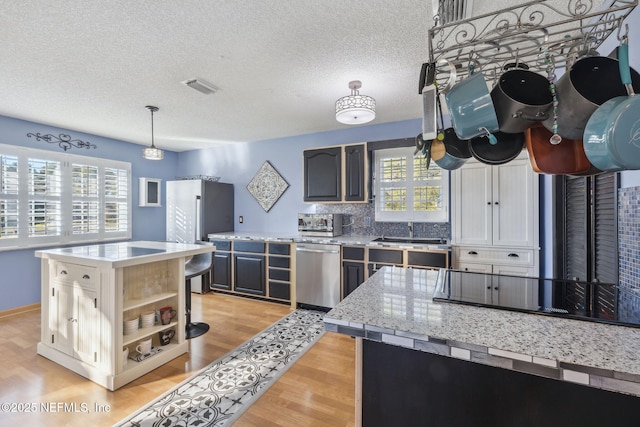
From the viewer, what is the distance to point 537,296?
1.13 metres

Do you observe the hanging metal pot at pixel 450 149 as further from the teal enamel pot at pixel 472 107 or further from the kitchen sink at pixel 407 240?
the kitchen sink at pixel 407 240

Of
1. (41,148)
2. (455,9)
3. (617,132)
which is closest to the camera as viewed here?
(617,132)

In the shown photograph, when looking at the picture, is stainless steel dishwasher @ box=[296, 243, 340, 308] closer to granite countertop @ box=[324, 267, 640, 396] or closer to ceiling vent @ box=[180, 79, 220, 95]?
ceiling vent @ box=[180, 79, 220, 95]

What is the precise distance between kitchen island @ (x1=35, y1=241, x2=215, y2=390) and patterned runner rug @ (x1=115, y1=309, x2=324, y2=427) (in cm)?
43

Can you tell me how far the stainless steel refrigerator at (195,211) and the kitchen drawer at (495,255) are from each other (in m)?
3.51

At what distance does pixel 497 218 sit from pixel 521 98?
2.14 metres

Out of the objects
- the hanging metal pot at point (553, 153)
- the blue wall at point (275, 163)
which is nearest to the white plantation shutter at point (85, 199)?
the blue wall at point (275, 163)

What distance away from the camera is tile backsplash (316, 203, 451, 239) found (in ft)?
11.7

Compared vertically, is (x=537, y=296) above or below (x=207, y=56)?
below

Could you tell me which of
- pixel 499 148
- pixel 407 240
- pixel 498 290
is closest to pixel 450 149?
pixel 499 148

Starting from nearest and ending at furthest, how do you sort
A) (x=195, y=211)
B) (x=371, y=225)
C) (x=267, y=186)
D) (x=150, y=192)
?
(x=371, y=225) < (x=195, y=211) < (x=267, y=186) < (x=150, y=192)

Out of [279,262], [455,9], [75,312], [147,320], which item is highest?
[455,9]

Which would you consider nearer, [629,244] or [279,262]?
[629,244]

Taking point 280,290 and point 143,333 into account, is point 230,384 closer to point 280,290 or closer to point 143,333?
point 143,333
